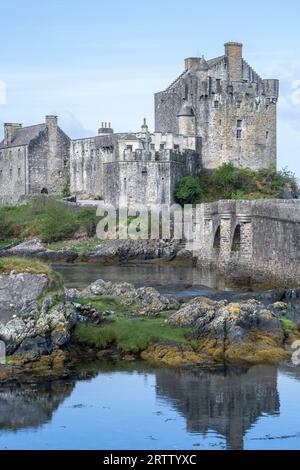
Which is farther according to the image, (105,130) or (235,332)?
(105,130)

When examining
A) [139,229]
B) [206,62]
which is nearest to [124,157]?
[139,229]

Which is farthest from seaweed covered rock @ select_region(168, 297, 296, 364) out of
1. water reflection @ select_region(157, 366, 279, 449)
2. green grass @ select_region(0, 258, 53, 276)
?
green grass @ select_region(0, 258, 53, 276)

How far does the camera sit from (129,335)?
1152 inches

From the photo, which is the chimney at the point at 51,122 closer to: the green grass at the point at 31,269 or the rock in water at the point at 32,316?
the green grass at the point at 31,269

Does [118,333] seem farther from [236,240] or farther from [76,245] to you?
[76,245]

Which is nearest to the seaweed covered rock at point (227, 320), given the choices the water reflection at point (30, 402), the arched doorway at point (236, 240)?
the water reflection at point (30, 402)

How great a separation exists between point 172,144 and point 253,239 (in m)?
20.0

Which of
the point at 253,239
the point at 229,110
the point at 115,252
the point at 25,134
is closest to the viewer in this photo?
the point at 253,239

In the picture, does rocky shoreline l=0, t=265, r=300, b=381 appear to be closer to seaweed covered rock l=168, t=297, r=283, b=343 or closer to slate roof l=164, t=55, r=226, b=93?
seaweed covered rock l=168, t=297, r=283, b=343

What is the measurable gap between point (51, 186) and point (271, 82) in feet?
59.4

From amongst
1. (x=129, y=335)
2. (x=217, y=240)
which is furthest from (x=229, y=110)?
(x=129, y=335)

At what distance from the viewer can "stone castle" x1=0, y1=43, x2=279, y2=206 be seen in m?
64.2

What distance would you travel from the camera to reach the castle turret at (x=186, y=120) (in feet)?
224
